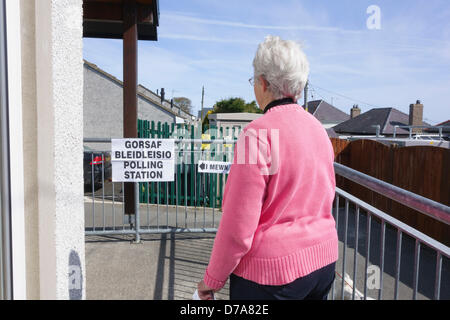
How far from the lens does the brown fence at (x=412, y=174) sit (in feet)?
20.1

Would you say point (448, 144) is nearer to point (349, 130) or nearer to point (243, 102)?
point (349, 130)

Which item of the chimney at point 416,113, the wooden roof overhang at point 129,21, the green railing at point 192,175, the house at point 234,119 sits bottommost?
the green railing at point 192,175

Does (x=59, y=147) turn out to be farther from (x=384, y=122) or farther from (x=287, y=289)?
(x=384, y=122)

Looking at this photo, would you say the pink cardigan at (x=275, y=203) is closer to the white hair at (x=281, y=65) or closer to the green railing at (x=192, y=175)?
the white hair at (x=281, y=65)

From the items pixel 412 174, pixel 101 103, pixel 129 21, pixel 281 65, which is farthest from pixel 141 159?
pixel 101 103

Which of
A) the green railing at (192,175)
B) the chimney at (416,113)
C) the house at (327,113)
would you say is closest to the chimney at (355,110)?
the house at (327,113)

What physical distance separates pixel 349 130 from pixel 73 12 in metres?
44.6

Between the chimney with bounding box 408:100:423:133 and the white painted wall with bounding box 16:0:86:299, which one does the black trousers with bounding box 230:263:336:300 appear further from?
the chimney with bounding box 408:100:423:133

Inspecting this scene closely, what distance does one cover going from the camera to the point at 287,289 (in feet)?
4.63

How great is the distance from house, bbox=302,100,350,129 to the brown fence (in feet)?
153

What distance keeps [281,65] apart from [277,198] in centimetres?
51

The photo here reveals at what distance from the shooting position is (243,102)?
63312 mm

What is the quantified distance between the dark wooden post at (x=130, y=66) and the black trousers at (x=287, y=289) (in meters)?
4.83
